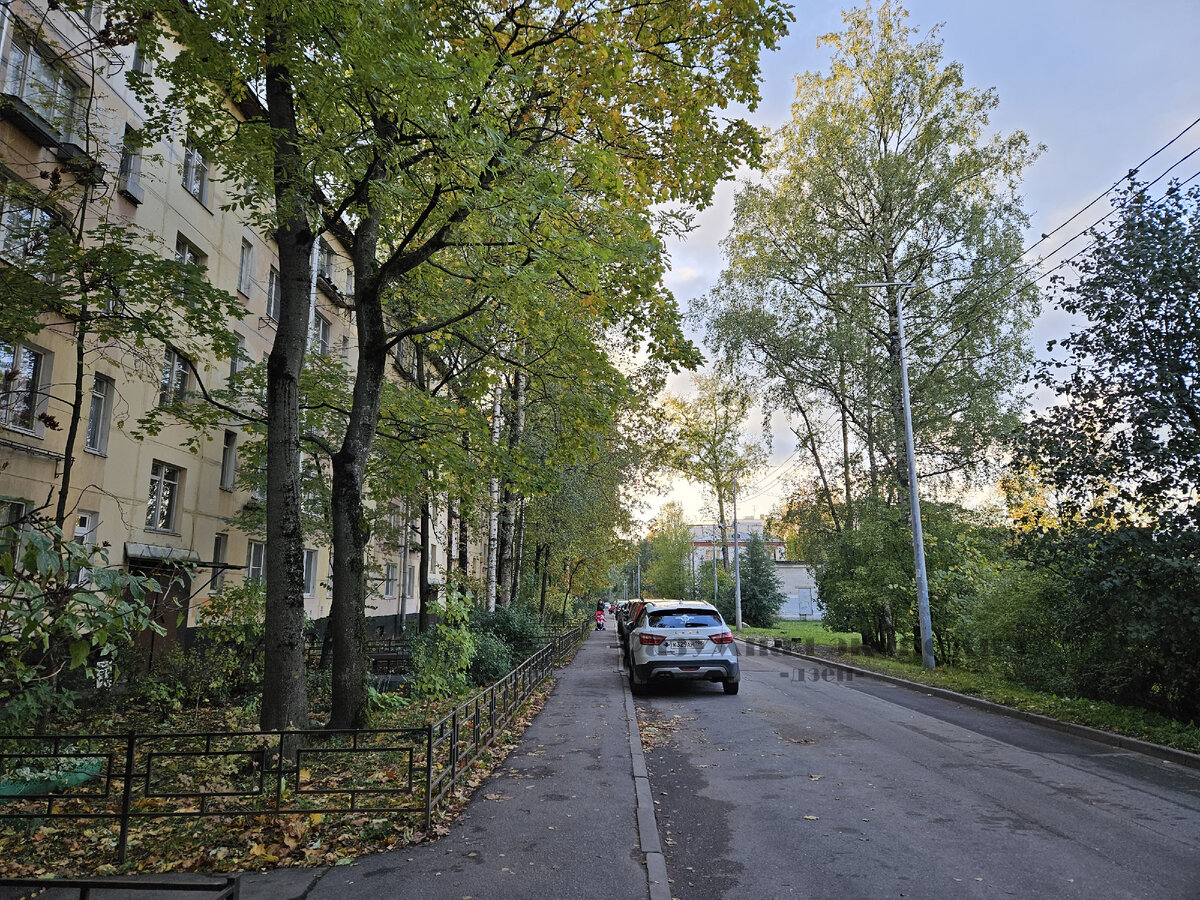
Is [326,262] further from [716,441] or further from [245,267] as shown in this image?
[716,441]

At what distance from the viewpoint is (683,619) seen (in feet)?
47.7

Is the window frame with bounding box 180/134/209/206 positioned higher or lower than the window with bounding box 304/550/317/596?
higher

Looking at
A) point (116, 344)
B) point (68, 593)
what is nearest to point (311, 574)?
point (116, 344)

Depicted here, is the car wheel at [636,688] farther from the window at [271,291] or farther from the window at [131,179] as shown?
the window at [271,291]

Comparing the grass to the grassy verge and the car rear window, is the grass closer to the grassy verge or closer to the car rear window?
the grassy verge

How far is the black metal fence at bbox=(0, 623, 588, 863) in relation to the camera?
17.9ft

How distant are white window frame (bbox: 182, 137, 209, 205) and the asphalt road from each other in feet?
53.4

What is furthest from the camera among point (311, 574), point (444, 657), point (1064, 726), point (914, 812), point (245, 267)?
point (311, 574)

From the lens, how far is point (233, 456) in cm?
1991

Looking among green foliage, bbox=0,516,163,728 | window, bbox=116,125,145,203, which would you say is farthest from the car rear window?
window, bbox=116,125,145,203

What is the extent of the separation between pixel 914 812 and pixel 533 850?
336 cm

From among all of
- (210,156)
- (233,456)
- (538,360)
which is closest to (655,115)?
(538,360)

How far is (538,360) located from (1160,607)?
9.03m

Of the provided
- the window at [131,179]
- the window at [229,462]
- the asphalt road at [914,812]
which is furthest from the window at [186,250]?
the asphalt road at [914,812]
